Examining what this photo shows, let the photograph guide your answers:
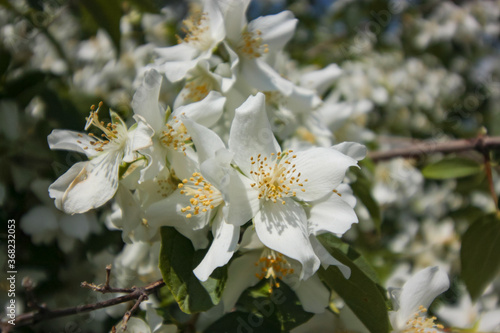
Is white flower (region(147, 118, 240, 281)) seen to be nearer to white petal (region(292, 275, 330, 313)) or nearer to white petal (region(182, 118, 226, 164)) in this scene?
white petal (region(182, 118, 226, 164))

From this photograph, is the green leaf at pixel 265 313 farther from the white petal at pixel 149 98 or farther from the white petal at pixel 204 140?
the white petal at pixel 149 98

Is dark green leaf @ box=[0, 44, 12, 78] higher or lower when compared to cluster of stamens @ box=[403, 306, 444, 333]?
higher

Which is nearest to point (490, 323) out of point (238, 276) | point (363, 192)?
point (363, 192)

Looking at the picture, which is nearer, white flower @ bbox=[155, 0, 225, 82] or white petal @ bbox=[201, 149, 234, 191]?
white petal @ bbox=[201, 149, 234, 191]

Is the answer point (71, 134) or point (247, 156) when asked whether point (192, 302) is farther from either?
point (71, 134)

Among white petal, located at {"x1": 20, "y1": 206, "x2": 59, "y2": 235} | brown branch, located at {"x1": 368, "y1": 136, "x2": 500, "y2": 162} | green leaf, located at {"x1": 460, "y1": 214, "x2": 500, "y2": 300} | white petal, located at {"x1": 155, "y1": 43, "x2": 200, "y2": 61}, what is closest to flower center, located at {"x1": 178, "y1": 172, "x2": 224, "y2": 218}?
white petal, located at {"x1": 155, "y1": 43, "x2": 200, "y2": 61}

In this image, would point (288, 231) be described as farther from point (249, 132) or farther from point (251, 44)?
point (251, 44)

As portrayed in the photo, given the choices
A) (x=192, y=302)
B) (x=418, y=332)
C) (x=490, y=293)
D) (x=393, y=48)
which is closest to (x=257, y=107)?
(x=192, y=302)
